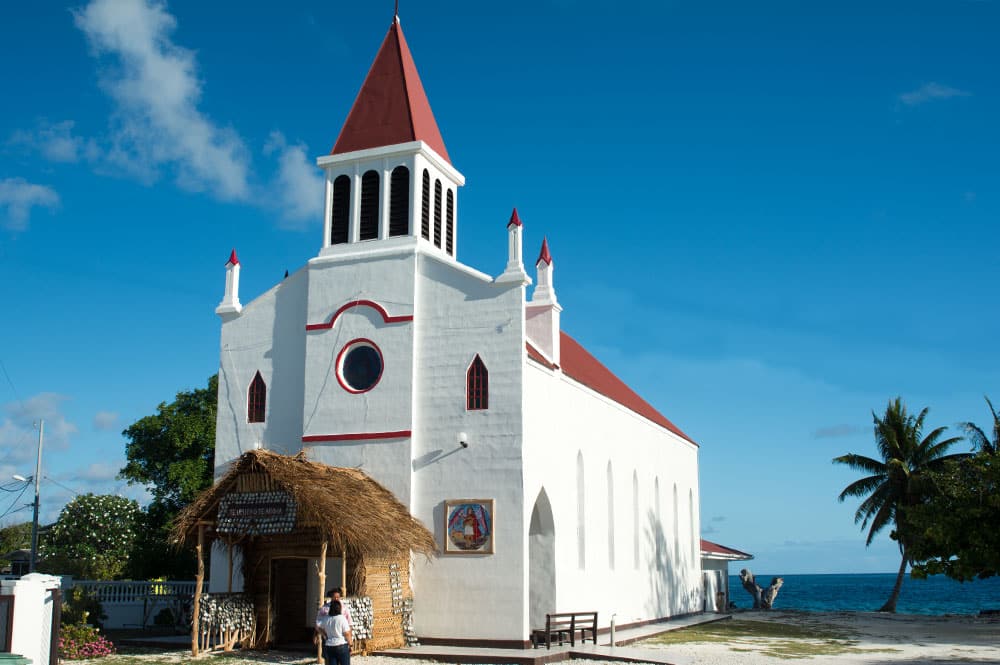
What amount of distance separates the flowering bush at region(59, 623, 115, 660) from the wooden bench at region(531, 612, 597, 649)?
9.25 m

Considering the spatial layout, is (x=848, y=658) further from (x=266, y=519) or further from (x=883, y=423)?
(x=883, y=423)

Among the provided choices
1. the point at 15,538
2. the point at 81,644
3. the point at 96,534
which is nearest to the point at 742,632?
the point at 81,644

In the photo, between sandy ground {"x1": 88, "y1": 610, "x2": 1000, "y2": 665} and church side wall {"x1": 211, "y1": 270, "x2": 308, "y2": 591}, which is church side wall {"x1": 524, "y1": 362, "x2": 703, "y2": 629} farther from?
church side wall {"x1": 211, "y1": 270, "x2": 308, "y2": 591}

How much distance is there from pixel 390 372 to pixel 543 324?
454 cm

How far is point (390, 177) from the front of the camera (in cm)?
2541

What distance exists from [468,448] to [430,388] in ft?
5.82

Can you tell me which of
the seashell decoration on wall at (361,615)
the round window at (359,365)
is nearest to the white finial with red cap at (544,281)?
the round window at (359,365)

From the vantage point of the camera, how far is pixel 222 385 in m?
26.0

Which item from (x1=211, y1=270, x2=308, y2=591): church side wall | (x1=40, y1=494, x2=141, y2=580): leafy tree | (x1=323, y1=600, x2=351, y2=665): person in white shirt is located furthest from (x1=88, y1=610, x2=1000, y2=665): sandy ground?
(x1=40, y1=494, x2=141, y2=580): leafy tree

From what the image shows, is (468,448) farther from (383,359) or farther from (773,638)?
(773,638)

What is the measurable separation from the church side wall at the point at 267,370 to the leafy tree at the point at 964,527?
60.2ft

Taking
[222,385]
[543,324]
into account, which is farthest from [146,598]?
[543,324]

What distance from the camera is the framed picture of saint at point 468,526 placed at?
22.2 metres

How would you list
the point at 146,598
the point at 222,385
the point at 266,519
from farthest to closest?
the point at 146,598, the point at 222,385, the point at 266,519
